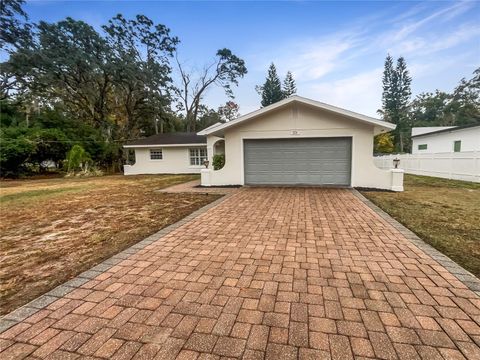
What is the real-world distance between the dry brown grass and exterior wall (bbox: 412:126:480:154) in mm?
16986

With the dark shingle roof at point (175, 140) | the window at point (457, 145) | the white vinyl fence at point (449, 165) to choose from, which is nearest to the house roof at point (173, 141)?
the dark shingle roof at point (175, 140)

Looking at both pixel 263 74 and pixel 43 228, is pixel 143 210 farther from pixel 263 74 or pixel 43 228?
pixel 263 74

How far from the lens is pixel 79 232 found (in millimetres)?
4898

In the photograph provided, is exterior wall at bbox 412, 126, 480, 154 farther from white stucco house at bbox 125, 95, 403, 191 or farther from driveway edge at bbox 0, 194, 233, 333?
driveway edge at bbox 0, 194, 233, 333

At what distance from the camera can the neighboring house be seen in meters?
19.2

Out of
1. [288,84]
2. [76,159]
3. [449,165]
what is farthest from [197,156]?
[288,84]

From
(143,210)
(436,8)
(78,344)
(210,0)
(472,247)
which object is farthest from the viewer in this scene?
(210,0)

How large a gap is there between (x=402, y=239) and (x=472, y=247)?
905mm

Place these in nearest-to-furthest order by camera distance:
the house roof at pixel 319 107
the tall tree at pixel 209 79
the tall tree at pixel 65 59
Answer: the house roof at pixel 319 107 < the tall tree at pixel 65 59 < the tall tree at pixel 209 79

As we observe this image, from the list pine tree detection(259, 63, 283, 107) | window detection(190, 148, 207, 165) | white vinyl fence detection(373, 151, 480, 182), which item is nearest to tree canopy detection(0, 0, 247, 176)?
window detection(190, 148, 207, 165)

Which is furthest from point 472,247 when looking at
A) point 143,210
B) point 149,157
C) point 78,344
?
point 149,157

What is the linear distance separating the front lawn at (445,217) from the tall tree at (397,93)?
4000 centimetres

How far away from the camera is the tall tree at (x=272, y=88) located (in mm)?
43281

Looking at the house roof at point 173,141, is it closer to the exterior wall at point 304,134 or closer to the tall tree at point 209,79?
the exterior wall at point 304,134
